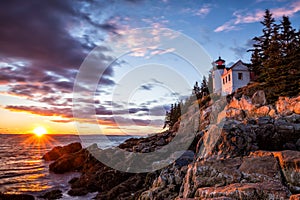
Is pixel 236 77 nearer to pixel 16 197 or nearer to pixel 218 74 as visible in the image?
pixel 218 74

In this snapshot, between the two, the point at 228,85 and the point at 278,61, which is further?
the point at 228,85

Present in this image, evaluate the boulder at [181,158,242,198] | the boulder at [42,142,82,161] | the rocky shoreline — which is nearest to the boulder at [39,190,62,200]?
the rocky shoreline

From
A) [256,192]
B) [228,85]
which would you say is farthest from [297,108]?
[228,85]

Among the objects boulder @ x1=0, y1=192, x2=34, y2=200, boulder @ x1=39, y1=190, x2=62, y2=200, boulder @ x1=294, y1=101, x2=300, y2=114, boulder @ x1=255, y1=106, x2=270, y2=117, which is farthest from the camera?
boulder @ x1=255, y1=106, x2=270, y2=117

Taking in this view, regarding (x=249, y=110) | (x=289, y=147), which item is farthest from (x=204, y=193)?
(x=249, y=110)

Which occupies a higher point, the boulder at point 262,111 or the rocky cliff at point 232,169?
the boulder at point 262,111

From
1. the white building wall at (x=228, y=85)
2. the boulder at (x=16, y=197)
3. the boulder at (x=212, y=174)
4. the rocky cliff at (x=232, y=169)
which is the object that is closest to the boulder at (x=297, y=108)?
the rocky cliff at (x=232, y=169)

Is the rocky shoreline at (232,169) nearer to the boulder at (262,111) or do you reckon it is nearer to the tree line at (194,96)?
the boulder at (262,111)

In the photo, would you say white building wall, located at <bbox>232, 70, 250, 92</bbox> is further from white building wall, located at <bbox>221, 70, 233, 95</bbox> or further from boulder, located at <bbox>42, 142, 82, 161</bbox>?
boulder, located at <bbox>42, 142, 82, 161</bbox>

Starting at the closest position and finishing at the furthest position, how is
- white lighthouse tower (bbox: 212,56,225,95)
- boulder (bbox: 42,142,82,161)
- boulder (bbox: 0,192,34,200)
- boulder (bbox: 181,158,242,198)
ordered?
1. boulder (bbox: 181,158,242,198)
2. boulder (bbox: 0,192,34,200)
3. boulder (bbox: 42,142,82,161)
4. white lighthouse tower (bbox: 212,56,225,95)

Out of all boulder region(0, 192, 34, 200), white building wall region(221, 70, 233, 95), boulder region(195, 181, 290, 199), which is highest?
white building wall region(221, 70, 233, 95)

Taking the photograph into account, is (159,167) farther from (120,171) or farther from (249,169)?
(249,169)

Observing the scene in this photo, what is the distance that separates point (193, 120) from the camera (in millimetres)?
41750

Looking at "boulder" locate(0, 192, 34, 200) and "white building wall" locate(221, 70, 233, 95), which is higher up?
"white building wall" locate(221, 70, 233, 95)
